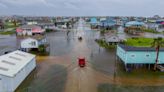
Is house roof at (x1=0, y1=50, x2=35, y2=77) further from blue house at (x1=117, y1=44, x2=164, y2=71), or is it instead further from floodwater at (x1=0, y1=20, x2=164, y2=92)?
blue house at (x1=117, y1=44, x2=164, y2=71)

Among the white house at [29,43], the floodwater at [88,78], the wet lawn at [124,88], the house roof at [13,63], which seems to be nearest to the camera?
the house roof at [13,63]

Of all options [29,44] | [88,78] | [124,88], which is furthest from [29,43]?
[124,88]

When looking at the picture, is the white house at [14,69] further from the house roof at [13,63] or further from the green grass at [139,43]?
the green grass at [139,43]

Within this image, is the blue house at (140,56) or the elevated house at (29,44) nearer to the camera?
the blue house at (140,56)

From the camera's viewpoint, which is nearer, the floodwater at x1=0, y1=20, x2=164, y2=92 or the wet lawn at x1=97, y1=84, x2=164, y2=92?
the wet lawn at x1=97, y1=84, x2=164, y2=92

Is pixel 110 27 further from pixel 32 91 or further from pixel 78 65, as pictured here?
pixel 32 91

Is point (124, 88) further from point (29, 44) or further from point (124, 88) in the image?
point (29, 44)

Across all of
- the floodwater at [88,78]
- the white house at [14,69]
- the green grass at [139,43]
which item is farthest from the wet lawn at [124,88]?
the green grass at [139,43]

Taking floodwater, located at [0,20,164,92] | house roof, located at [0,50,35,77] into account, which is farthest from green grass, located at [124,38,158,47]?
house roof, located at [0,50,35,77]
